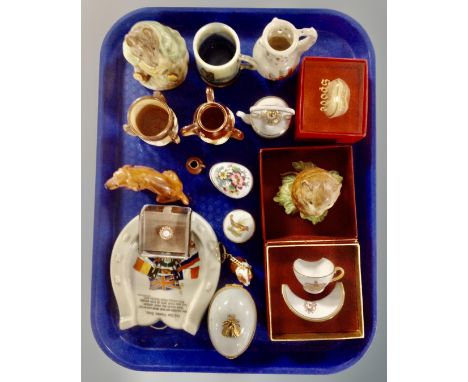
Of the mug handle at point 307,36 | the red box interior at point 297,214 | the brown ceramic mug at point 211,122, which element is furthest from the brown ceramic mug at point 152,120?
the mug handle at point 307,36

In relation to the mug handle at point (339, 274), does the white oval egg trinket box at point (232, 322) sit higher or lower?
lower

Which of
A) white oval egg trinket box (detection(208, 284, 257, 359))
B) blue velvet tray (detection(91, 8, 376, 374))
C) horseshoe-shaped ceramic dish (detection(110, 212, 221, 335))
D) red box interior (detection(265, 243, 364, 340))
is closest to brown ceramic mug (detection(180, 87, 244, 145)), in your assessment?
blue velvet tray (detection(91, 8, 376, 374))

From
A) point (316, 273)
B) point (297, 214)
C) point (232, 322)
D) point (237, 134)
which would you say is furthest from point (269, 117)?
point (232, 322)

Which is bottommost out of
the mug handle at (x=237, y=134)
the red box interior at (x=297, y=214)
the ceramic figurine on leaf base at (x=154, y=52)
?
the red box interior at (x=297, y=214)

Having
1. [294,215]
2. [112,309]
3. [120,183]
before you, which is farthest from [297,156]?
[112,309]

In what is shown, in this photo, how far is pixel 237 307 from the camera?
46.6 inches

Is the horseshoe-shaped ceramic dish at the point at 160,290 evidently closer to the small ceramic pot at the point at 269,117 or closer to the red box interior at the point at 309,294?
the red box interior at the point at 309,294

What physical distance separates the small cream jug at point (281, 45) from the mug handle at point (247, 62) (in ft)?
0.04

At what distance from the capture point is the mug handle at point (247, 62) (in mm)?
1162

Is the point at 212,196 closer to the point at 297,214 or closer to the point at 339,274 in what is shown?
the point at 297,214

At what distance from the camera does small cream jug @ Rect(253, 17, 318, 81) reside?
1042 mm

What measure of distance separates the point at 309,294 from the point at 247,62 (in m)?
0.72

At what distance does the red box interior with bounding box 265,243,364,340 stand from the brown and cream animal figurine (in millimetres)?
329

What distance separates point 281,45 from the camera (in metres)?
1.11
